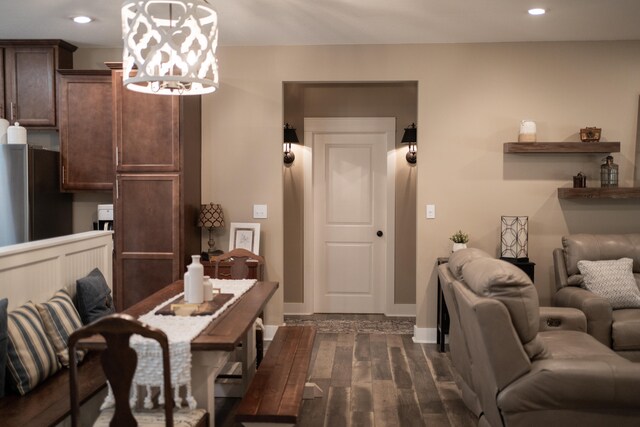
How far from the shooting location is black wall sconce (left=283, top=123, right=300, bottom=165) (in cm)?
621

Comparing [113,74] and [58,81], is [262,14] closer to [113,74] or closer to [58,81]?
[113,74]

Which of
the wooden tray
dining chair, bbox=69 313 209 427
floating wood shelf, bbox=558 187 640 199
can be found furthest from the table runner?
floating wood shelf, bbox=558 187 640 199

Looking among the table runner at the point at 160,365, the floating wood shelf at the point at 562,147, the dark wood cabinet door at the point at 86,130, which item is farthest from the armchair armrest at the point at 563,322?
the dark wood cabinet door at the point at 86,130

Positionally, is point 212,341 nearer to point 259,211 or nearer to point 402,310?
point 259,211

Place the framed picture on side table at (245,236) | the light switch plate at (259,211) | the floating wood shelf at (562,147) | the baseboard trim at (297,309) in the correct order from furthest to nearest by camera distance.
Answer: the baseboard trim at (297,309) < the light switch plate at (259,211) < the framed picture on side table at (245,236) < the floating wood shelf at (562,147)

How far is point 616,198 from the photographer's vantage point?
5.24 m

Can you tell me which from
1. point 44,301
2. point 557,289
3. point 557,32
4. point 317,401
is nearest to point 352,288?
point 557,289

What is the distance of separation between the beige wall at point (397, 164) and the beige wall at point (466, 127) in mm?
980

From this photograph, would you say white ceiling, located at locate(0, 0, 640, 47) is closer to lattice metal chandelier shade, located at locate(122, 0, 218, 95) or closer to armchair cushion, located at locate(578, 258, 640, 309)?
lattice metal chandelier shade, located at locate(122, 0, 218, 95)

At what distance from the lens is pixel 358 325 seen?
6145mm

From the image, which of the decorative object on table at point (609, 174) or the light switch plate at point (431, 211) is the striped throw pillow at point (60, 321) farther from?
the decorative object on table at point (609, 174)

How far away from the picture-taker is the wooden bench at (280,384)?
278 cm

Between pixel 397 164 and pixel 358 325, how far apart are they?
66.5 inches

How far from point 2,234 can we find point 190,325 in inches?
108
